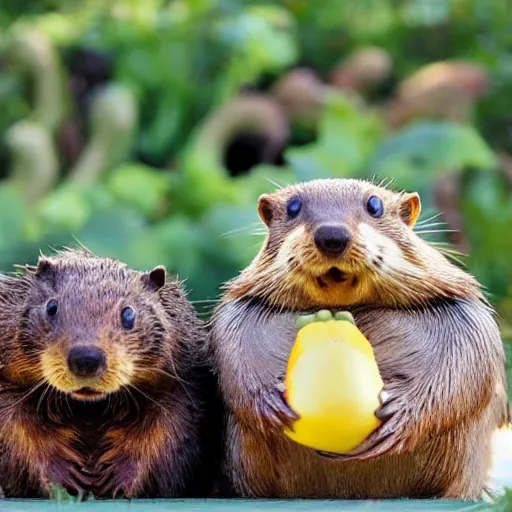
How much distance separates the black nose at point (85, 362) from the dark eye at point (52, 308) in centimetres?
12

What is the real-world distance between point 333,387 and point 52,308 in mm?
588

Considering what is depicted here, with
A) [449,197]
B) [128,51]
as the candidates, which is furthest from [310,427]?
[128,51]

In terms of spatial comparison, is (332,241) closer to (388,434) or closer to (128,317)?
(388,434)

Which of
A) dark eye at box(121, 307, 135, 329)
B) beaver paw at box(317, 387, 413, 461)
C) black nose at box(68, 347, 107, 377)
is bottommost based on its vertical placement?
beaver paw at box(317, 387, 413, 461)

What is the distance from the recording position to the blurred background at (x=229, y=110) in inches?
261

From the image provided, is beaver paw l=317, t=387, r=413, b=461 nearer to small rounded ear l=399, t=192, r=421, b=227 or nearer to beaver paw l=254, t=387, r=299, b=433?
beaver paw l=254, t=387, r=299, b=433

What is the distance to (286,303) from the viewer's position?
2002mm

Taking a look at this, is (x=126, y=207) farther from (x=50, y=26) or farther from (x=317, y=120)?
(x=50, y=26)

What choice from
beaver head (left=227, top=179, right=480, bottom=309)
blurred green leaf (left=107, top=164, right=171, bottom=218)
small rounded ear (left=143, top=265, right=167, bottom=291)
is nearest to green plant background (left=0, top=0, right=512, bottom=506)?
blurred green leaf (left=107, top=164, right=171, bottom=218)

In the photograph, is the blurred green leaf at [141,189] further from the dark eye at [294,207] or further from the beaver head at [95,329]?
the dark eye at [294,207]

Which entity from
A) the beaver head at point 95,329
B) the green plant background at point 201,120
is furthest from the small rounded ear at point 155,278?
the green plant background at point 201,120

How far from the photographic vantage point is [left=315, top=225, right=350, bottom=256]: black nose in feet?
6.18

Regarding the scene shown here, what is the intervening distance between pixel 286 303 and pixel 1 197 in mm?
5109

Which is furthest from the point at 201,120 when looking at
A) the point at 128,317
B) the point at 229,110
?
the point at 128,317
